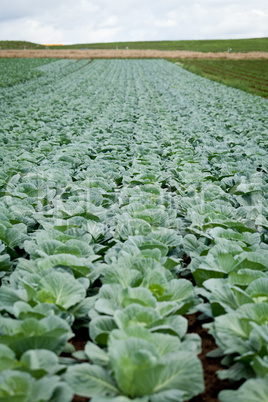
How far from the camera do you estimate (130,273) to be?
2041 mm

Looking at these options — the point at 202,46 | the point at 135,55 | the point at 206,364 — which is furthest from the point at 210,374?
the point at 202,46

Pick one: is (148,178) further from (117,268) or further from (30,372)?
(30,372)

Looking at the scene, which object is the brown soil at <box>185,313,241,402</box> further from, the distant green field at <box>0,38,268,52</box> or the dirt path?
the distant green field at <box>0,38,268,52</box>

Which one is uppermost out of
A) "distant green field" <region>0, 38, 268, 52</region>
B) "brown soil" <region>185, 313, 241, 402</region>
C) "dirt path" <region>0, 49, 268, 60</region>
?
"distant green field" <region>0, 38, 268, 52</region>

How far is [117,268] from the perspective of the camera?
6.87 feet

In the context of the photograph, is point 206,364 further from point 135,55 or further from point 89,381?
point 135,55

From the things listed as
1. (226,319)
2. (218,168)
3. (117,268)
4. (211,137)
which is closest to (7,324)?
(117,268)

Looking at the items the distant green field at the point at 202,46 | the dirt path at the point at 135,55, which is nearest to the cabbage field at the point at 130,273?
the dirt path at the point at 135,55

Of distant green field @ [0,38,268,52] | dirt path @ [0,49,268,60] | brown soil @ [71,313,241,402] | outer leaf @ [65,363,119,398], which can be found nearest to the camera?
outer leaf @ [65,363,119,398]

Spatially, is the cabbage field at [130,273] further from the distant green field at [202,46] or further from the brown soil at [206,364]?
the distant green field at [202,46]

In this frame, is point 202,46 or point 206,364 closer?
point 206,364

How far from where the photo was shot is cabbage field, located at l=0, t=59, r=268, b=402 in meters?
1.42

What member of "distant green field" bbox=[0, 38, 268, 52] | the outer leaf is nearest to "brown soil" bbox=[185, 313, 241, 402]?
the outer leaf

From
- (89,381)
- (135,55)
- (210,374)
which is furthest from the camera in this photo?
(135,55)
